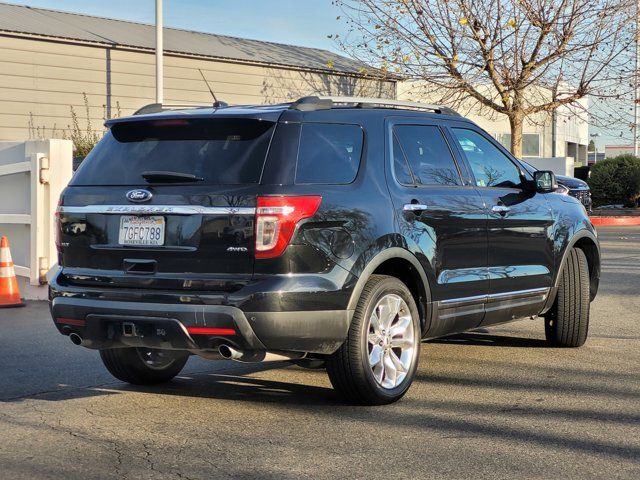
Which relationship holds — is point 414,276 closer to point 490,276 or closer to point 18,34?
point 490,276

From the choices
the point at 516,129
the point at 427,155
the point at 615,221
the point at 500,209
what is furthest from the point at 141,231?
the point at 615,221

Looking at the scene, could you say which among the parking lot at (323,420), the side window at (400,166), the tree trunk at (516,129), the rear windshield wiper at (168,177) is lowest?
the parking lot at (323,420)

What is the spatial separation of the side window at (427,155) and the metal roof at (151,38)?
1800 centimetres

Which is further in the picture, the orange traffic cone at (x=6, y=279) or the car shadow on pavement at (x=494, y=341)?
the orange traffic cone at (x=6, y=279)

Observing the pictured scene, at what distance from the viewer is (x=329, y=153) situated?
6.04 m

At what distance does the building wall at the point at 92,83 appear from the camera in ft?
76.0

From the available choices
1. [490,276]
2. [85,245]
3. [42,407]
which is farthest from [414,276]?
[42,407]

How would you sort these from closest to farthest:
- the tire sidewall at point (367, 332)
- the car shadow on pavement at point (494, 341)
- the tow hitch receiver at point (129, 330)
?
the tow hitch receiver at point (129, 330), the tire sidewall at point (367, 332), the car shadow on pavement at point (494, 341)

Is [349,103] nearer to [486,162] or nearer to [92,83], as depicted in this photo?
[486,162]

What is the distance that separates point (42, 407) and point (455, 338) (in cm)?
395

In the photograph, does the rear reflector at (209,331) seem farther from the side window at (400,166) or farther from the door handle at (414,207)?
the side window at (400,166)

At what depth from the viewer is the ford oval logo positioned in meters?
5.84

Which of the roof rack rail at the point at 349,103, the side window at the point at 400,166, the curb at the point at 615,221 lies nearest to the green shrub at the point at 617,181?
the curb at the point at 615,221

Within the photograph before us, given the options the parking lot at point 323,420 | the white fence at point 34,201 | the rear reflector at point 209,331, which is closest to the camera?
the parking lot at point 323,420
